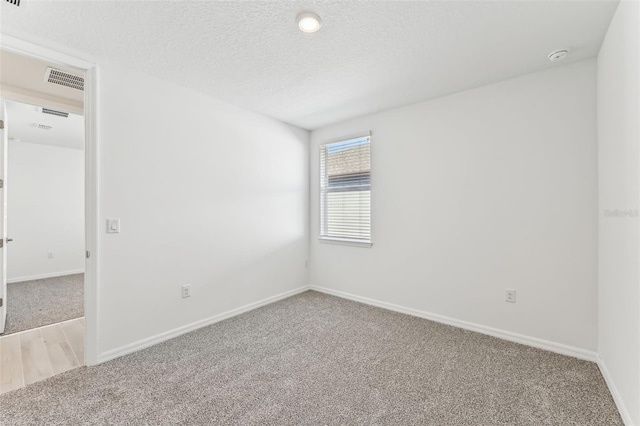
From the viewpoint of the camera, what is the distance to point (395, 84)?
2688mm

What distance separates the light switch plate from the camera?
2301mm

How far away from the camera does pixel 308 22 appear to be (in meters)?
1.78

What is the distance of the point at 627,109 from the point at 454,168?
1380 millimetres

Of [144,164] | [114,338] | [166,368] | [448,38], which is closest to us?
[448,38]

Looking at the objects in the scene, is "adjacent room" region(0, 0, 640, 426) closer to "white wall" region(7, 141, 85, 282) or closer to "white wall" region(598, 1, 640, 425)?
"white wall" region(598, 1, 640, 425)

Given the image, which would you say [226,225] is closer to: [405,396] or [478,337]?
[405,396]

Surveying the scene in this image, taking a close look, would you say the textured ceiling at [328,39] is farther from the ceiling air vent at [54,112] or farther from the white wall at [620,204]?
the ceiling air vent at [54,112]

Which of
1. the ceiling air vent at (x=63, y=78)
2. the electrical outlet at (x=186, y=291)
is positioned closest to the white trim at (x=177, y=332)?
the electrical outlet at (x=186, y=291)

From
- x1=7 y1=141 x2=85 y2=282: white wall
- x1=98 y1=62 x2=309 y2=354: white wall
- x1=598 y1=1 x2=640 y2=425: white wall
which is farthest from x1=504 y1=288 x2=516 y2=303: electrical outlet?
x1=7 y1=141 x2=85 y2=282: white wall

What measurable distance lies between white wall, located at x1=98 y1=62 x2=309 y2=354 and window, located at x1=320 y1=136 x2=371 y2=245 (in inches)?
22.7

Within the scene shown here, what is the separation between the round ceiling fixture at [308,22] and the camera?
5.64 feet

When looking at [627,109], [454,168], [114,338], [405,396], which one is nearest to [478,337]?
[405,396]

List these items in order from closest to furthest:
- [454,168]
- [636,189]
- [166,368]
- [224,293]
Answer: [636,189], [166,368], [454,168], [224,293]

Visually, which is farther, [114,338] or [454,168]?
[454,168]
